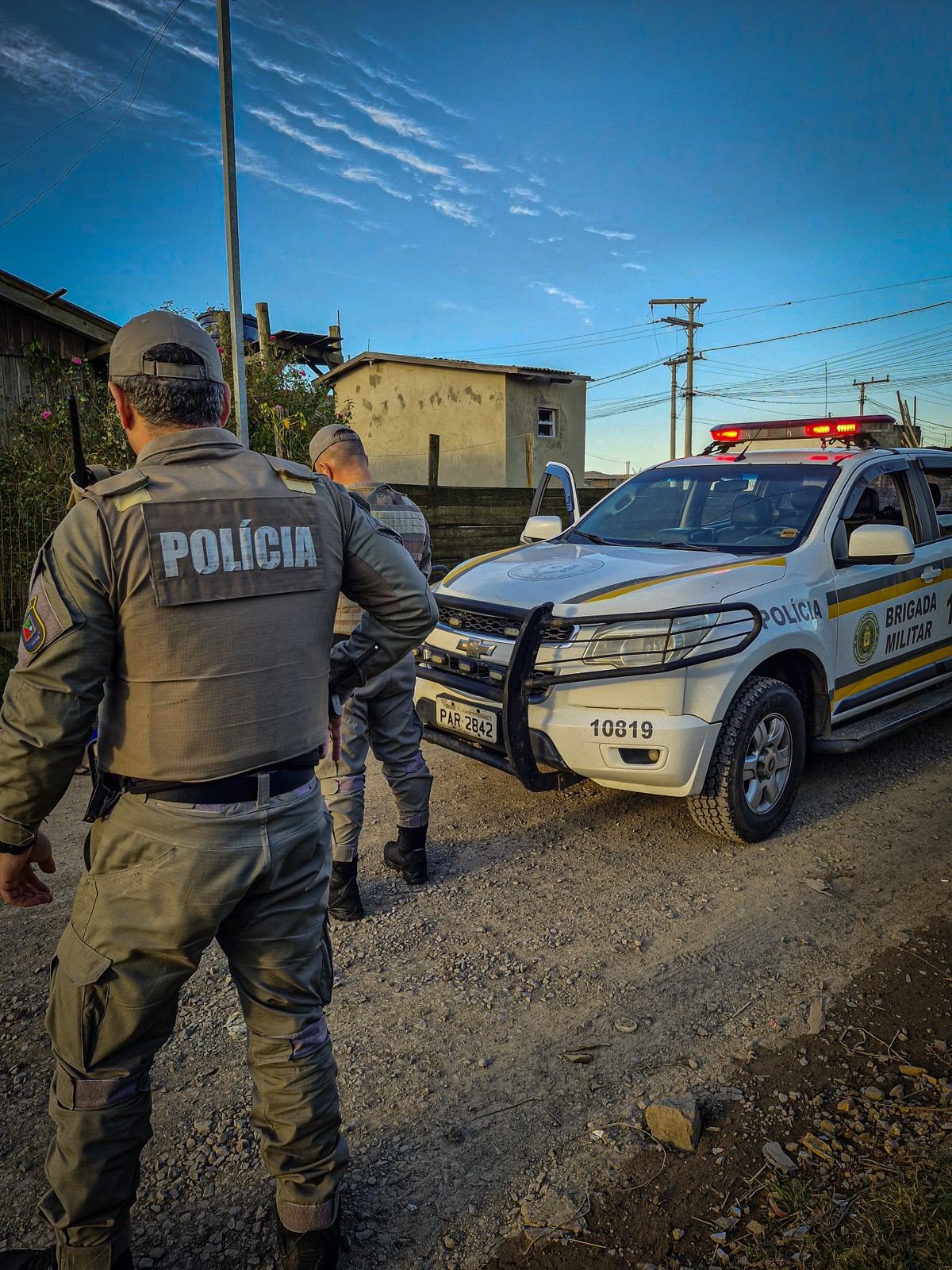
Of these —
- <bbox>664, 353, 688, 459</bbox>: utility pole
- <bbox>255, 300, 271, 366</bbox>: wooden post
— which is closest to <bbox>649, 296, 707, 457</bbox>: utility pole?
<bbox>664, 353, 688, 459</bbox>: utility pole

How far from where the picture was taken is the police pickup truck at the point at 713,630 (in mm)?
3682

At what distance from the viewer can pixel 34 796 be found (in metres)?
1.62

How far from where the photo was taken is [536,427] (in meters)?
25.1

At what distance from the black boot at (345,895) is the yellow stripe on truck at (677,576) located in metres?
1.58

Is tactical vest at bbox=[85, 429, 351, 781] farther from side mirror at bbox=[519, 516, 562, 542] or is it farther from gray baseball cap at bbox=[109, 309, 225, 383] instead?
side mirror at bbox=[519, 516, 562, 542]

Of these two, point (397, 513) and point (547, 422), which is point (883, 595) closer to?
point (397, 513)

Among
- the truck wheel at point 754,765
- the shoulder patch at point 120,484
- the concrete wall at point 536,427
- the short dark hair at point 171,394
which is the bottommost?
the truck wheel at point 754,765

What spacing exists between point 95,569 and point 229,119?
895 centimetres

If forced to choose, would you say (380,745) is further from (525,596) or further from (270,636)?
(270,636)

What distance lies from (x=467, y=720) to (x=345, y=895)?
104 centimetres

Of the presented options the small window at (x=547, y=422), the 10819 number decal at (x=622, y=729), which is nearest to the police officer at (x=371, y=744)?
the 10819 number decal at (x=622, y=729)

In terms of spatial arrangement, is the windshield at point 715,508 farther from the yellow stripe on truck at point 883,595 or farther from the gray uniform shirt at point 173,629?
the gray uniform shirt at point 173,629

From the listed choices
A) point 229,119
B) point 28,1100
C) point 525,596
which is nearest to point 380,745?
point 525,596

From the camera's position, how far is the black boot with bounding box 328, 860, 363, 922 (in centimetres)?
336
